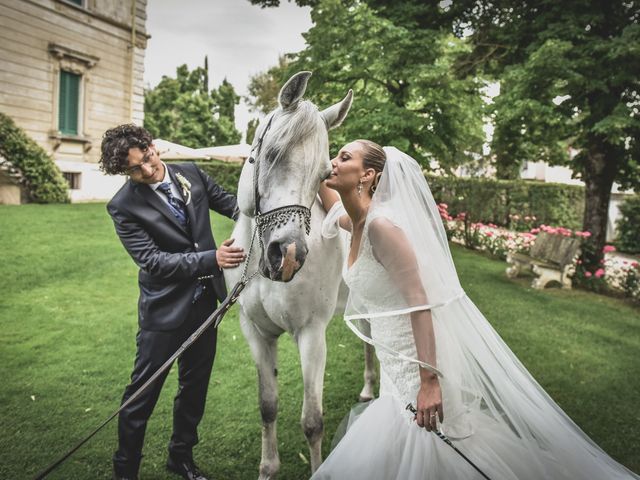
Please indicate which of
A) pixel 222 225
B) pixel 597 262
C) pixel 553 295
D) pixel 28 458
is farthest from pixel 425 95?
Result: pixel 28 458

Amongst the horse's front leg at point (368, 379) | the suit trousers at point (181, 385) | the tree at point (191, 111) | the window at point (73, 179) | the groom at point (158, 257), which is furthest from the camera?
the tree at point (191, 111)

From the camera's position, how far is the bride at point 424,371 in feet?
6.42

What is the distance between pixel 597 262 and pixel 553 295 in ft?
5.90

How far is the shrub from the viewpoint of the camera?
573 inches

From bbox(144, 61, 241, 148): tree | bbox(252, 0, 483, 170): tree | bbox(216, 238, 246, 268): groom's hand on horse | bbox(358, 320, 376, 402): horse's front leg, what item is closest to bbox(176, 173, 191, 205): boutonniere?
bbox(216, 238, 246, 268): groom's hand on horse

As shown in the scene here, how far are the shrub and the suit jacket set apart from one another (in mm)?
16500

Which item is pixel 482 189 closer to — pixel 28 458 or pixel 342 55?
pixel 342 55

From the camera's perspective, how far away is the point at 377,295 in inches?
83.7

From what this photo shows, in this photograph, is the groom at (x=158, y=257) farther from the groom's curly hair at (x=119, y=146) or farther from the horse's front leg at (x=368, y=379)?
the horse's front leg at (x=368, y=379)

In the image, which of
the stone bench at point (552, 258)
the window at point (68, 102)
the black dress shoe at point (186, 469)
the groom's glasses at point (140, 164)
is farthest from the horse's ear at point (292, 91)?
the window at point (68, 102)

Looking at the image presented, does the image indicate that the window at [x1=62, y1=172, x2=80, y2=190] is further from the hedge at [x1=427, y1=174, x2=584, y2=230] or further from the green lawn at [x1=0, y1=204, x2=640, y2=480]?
the hedge at [x1=427, y1=174, x2=584, y2=230]

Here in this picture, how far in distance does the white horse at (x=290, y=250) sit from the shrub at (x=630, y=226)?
16.0 m

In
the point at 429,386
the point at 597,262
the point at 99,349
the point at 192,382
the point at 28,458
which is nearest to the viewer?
the point at 429,386

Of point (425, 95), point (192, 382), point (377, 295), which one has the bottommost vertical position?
point (192, 382)
